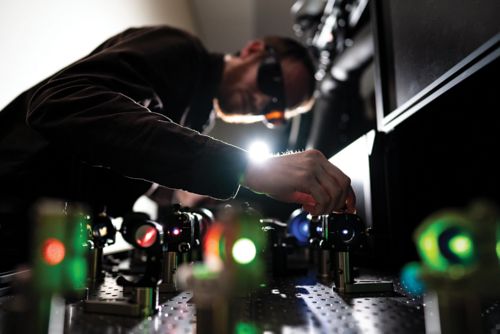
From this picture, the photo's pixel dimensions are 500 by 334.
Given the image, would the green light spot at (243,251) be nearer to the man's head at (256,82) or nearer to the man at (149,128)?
the man at (149,128)

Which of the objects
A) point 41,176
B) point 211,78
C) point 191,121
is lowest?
point 41,176

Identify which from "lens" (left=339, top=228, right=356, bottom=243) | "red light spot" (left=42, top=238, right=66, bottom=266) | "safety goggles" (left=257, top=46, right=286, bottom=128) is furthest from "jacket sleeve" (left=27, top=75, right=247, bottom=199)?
"safety goggles" (left=257, top=46, right=286, bottom=128)

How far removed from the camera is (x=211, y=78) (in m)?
1.38

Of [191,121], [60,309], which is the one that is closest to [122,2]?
[191,121]

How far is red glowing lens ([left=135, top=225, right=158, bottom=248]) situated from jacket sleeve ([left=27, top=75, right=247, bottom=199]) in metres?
0.09

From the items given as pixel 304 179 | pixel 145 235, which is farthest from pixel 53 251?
pixel 304 179

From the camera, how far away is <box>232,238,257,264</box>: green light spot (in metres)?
0.39

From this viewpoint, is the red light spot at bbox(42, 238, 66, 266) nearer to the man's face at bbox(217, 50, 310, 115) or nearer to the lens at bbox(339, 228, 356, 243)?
the lens at bbox(339, 228, 356, 243)

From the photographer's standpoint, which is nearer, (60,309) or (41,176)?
(60,309)

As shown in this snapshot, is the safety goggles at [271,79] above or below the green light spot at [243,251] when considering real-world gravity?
above

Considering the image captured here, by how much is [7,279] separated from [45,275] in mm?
473

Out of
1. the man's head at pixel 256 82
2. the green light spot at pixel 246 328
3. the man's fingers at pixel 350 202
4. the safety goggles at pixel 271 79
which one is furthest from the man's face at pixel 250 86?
the green light spot at pixel 246 328

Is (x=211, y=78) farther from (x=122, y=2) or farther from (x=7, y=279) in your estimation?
(x=122, y=2)

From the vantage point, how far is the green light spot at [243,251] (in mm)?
390
